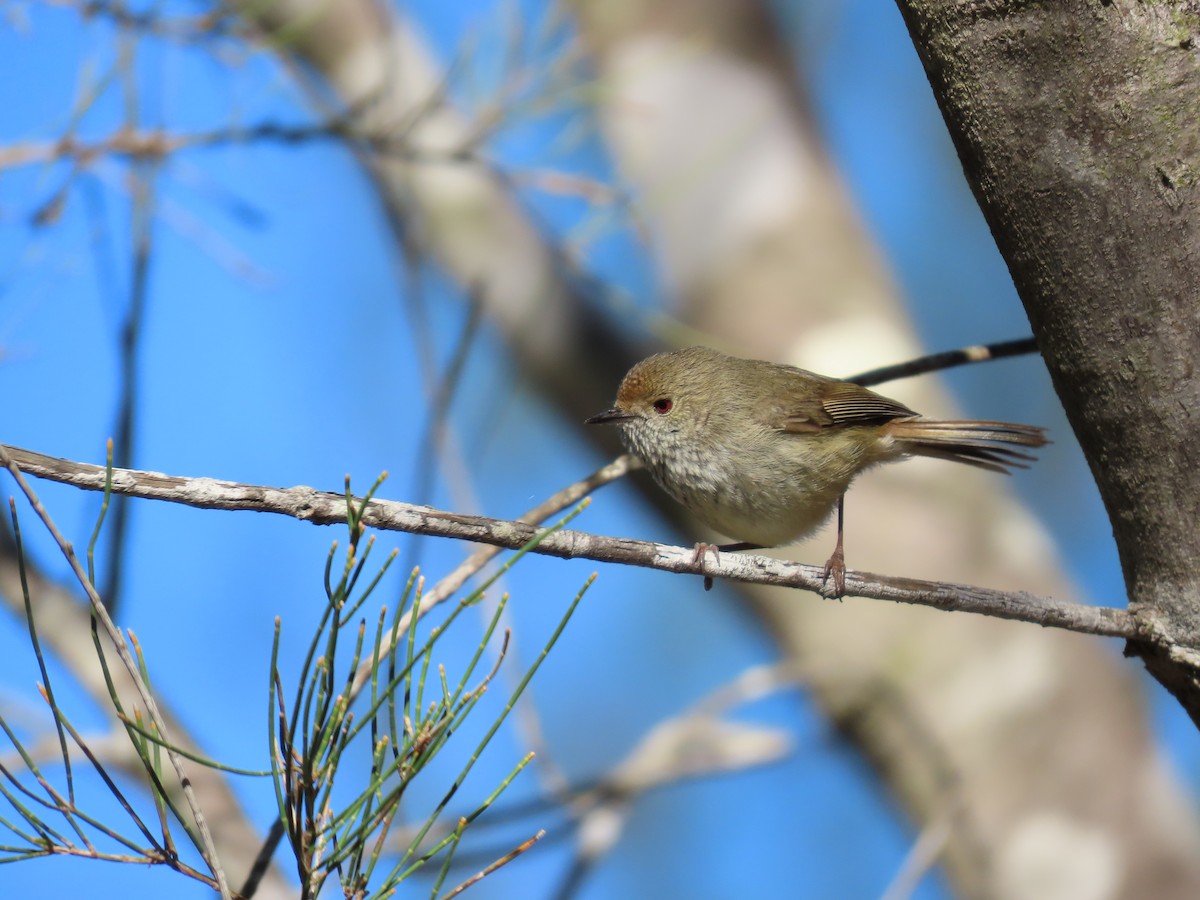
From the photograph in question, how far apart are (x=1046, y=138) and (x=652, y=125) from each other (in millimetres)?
4587

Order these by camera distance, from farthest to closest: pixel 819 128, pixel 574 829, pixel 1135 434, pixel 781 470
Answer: pixel 819 128 → pixel 574 829 → pixel 781 470 → pixel 1135 434

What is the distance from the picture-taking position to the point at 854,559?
491 cm

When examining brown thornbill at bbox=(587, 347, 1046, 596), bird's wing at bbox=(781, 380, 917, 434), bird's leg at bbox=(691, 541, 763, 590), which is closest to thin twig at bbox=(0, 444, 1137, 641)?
bird's leg at bbox=(691, 541, 763, 590)

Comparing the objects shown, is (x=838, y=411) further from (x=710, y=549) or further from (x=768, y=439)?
(x=710, y=549)

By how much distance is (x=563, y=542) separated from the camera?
5.24ft

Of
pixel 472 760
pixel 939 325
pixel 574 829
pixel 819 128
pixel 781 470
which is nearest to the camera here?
pixel 472 760

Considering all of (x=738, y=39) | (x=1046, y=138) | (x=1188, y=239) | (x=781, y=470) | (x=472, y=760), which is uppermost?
(x=738, y=39)

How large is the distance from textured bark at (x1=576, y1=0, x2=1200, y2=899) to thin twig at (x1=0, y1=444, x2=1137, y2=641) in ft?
6.18

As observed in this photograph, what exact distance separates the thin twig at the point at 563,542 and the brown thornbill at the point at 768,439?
1.15m

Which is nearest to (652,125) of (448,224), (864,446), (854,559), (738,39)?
(738,39)

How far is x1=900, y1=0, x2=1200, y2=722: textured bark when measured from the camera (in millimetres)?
1596

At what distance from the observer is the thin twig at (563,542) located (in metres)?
1.41

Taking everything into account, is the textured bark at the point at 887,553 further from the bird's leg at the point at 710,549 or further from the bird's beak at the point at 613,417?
the bird's beak at the point at 613,417

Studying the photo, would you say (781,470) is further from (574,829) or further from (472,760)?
(472,760)
